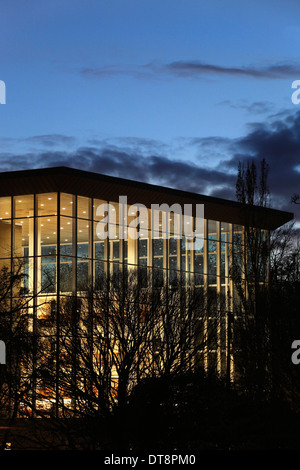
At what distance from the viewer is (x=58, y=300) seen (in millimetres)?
50969

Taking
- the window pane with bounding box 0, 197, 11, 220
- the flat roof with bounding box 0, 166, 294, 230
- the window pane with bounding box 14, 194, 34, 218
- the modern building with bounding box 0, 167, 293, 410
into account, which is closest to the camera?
the modern building with bounding box 0, 167, 293, 410

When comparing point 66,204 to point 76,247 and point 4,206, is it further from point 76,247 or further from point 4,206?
point 4,206

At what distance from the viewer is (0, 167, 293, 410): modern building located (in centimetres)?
5250

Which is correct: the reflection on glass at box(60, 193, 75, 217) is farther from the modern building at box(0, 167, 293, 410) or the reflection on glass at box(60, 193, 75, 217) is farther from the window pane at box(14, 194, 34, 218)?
the window pane at box(14, 194, 34, 218)

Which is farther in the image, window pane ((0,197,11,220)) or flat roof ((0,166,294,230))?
window pane ((0,197,11,220))

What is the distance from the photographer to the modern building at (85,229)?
5250 centimetres

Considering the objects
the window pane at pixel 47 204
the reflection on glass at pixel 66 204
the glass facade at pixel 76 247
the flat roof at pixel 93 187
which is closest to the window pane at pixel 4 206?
the glass facade at pixel 76 247

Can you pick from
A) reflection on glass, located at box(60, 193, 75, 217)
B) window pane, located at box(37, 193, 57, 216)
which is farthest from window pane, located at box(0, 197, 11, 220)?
reflection on glass, located at box(60, 193, 75, 217)

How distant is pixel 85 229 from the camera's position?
177ft

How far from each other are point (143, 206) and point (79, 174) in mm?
6373

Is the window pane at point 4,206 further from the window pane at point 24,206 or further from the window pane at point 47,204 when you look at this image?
the window pane at point 47,204
